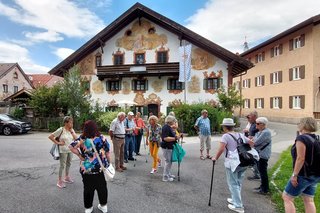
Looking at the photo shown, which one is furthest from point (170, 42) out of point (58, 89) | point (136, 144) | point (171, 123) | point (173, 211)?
point (173, 211)

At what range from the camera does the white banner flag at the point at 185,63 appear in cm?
2350

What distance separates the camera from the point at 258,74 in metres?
38.2

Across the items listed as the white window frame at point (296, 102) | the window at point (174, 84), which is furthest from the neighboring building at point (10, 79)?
the white window frame at point (296, 102)

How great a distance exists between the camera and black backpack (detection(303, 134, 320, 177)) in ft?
13.1

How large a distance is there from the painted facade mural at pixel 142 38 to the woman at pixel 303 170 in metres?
23.0

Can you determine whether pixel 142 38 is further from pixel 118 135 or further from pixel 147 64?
pixel 118 135

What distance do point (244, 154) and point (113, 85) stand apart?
23.4m

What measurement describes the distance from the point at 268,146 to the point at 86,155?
4090 millimetres

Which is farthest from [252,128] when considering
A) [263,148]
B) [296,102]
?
[296,102]

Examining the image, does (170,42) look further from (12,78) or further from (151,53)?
(12,78)

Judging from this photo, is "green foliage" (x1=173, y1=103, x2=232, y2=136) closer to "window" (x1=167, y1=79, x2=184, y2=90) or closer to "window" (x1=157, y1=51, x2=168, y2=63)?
"window" (x1=167, y1=79, x2=184, y2=90)

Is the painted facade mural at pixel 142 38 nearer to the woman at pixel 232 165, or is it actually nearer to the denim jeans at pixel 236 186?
the woman at pixel 232 165

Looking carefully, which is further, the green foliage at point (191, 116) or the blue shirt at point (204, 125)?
the green foliage at point (191, 116)

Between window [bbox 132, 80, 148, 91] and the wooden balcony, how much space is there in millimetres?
825
